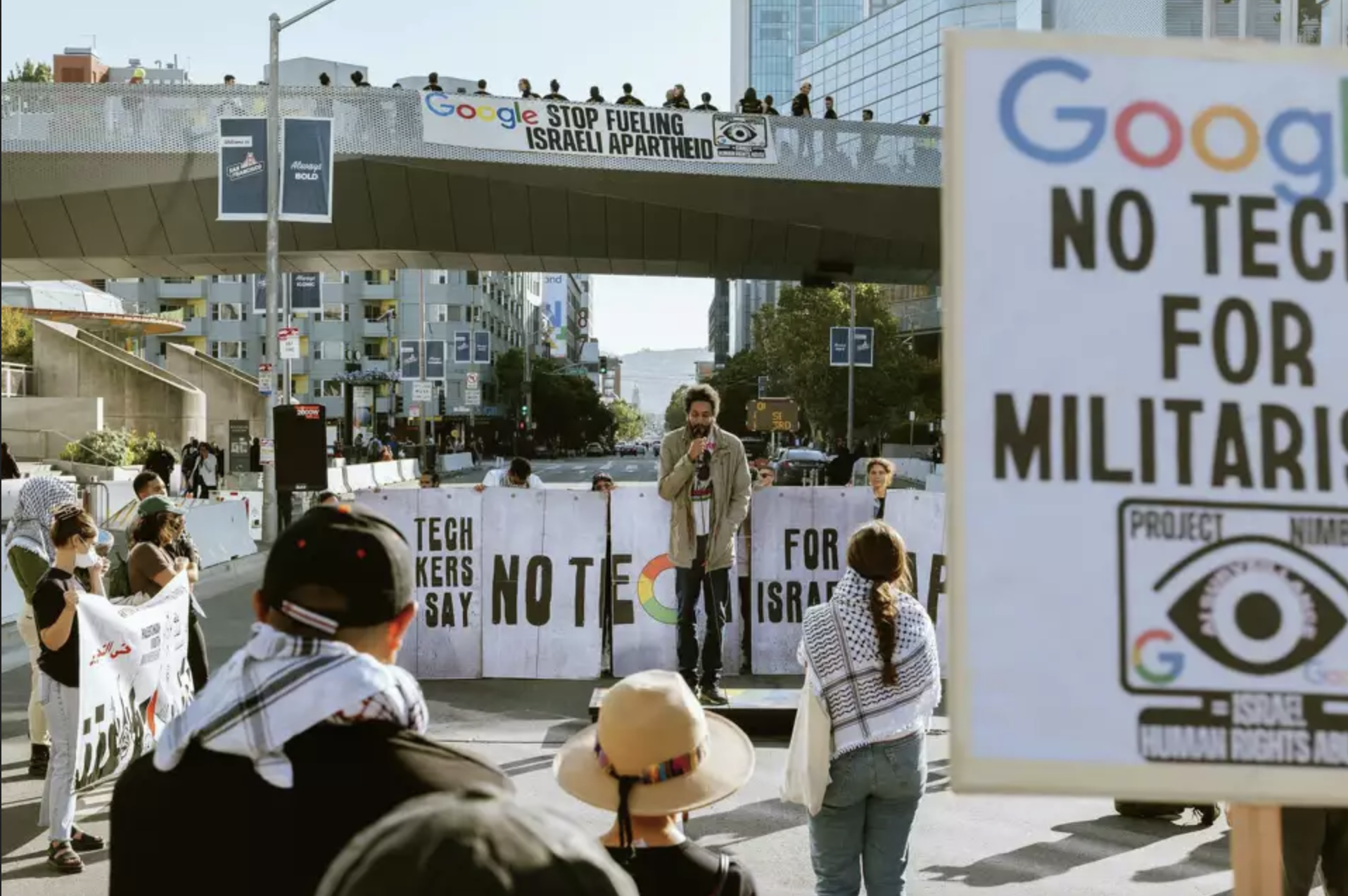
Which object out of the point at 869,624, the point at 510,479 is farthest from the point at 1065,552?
the point at 510,479

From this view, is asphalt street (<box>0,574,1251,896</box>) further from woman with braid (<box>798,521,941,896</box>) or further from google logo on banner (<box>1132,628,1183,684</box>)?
google logo on banner (<box>1132,628,1183,684</box>)

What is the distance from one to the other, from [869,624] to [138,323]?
60005mm

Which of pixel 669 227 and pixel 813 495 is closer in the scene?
pixel 813 495

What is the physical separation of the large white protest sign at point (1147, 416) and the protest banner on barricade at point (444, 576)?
886 cm

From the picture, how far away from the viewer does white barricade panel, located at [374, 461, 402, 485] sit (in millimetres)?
46750

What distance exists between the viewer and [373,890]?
1189 mm

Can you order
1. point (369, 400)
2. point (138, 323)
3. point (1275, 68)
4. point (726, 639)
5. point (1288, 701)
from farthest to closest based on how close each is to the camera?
point (369, 400)
point (138, 323)
point (726, 639)
point (1275, 68)
point (1288, 701)

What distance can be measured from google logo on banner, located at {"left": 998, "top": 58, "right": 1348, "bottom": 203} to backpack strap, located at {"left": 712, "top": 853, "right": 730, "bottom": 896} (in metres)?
1.64

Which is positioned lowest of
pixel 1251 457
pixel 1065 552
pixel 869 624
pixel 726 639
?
pixel 726 639

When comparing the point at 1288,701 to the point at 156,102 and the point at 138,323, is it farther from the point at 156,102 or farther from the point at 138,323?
the point at 138,323

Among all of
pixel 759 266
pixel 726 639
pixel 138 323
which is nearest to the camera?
pixel 726 639

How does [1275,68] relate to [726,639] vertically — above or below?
above

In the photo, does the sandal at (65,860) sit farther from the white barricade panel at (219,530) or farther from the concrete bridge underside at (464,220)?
the concrete bridge underside at (464,220)

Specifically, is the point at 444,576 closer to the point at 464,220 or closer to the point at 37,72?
the point at 464,220
